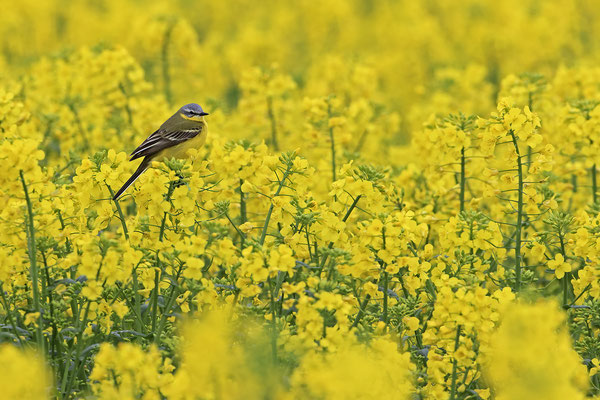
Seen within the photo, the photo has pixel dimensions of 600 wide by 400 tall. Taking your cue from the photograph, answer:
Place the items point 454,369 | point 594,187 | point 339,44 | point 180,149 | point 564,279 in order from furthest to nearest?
point 339,44, point 594,187, point 180,149, point 564,279, point 454,369

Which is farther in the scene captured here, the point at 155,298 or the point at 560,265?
the point at 560,265

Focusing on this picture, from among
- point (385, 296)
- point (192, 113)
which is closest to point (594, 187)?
point (385, 296)

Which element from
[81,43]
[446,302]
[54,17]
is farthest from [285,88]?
[54,17]

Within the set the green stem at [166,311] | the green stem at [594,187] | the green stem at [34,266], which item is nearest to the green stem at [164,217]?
the green stem at [166,311]

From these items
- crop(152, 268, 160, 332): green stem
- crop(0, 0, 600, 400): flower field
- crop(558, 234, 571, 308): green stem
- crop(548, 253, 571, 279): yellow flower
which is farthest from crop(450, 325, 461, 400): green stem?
crop(152, 268, 160, 332): green stem

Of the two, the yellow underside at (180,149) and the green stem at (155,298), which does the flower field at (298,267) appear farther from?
the yellow underside at (180,149)

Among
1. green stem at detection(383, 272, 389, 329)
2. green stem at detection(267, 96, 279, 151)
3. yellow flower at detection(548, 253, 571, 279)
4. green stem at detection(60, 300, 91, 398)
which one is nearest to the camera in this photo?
green stem at detection(60, 300, 91, 398)

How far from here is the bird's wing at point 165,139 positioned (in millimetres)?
6629

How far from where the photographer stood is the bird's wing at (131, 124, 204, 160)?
6629mm

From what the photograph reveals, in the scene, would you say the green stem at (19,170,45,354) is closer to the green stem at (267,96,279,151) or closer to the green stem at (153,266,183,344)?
the green stem at (153,266,183,344)

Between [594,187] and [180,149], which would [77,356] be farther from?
[594,187]

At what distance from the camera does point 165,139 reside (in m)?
6.76

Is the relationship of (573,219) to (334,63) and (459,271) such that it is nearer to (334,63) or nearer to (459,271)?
(459,271)

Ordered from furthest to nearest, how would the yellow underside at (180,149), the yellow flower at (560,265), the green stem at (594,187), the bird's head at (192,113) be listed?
the bird's head at (192,113)
the green stem at (594,187)
the yellow underside at (180,149)
the yellow flower at (560,265)
